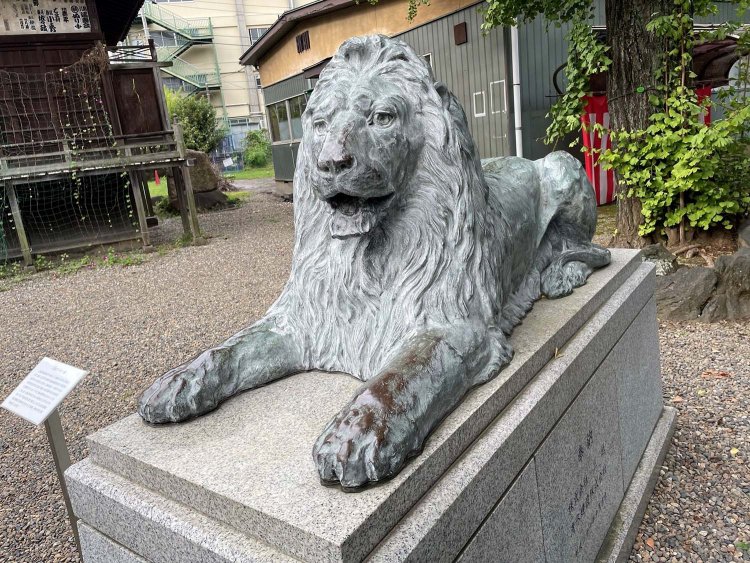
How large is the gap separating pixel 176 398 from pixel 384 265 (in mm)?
770

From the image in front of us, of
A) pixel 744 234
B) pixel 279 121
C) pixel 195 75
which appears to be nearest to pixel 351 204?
pixel 744 234

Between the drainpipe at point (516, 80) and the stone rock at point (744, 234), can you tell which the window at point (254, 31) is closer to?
the drainpipe at point (516, 80)

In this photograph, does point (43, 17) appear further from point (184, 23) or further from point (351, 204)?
point (184, 23)

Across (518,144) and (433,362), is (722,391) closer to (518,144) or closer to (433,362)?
(433,362)

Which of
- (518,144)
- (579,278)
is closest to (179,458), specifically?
(579,278)

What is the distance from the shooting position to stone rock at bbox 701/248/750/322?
5.07 metres

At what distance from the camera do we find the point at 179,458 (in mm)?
1664

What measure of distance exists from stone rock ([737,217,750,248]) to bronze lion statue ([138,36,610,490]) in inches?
187

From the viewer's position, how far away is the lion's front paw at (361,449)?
4.60 feet

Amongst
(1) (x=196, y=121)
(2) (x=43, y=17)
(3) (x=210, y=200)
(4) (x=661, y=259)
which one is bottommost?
(4) (x=661, y=259)

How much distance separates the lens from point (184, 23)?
3484 cm

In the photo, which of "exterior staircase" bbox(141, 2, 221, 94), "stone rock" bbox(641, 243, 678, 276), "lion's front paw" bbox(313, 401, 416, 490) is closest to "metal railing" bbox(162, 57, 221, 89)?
"exterior staircase" bbox(141, 2, 221, 94)

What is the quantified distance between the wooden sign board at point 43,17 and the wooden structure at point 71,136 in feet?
0.05

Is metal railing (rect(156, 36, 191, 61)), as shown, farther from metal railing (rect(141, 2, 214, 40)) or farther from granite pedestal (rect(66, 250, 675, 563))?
granite pedestal (rect(66, 250, 675, 563))
